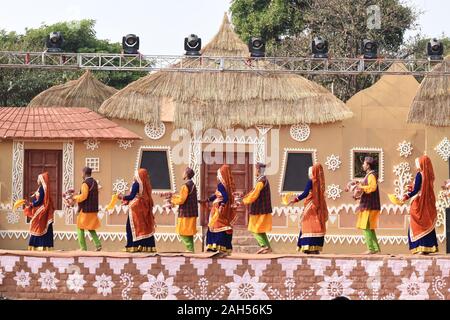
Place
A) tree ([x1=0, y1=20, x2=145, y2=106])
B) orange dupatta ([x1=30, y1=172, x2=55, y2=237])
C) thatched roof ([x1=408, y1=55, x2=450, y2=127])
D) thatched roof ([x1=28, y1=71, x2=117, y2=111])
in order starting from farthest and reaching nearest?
tree ([x1=0, y1=20, x2=145, y2=106]), thatched roof ([x1=28, y1=71, x2=117, y2=111]), thatched roof ([x1=408, y1=55, x2=450, y2=127]), orange dupatta ([x1=30, y1=172, x2=55, y2=237])

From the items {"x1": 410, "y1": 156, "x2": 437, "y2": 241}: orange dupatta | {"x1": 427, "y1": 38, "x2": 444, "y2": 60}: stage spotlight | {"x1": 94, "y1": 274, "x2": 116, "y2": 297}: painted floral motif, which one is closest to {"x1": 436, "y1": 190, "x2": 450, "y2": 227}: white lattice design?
{"x1": 427, "y1": 38, "x2": 444, "y2": 60}: stage spotlight

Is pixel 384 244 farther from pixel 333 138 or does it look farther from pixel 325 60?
pixel 325 60

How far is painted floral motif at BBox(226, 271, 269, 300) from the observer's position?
13.6 meters

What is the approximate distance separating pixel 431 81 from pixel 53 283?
27.2 ft

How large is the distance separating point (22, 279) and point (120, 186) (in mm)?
5501

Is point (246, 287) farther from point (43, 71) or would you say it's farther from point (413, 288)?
point (43, 71)

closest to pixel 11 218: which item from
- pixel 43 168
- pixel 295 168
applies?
pixel 43 168

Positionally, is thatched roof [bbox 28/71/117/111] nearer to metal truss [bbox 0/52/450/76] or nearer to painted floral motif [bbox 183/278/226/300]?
metal truss [bbox 0/52/450/76]

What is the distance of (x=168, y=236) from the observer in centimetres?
1905

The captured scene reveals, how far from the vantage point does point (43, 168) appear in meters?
19.2

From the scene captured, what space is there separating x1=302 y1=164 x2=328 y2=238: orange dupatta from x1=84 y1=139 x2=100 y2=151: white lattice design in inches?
211

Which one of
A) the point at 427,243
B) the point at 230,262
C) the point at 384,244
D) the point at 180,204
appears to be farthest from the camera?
the point at 384,244

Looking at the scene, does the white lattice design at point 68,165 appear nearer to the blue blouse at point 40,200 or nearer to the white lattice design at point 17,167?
the white lattice design at point 17,167
